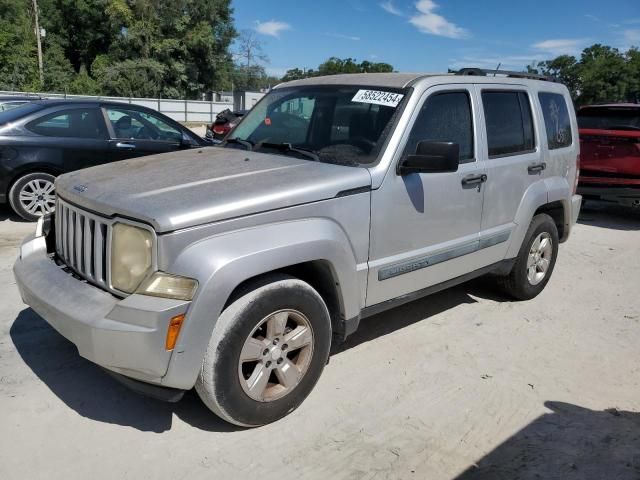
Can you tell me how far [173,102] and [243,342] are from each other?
39.5 m

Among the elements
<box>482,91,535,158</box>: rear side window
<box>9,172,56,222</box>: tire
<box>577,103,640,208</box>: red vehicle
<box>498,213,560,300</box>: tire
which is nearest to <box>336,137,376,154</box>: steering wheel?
<box>482,91,535,158</box>: rear side window

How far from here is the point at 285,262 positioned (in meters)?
2.91

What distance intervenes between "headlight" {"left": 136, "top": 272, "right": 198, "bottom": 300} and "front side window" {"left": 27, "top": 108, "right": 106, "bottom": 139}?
544 centimetres

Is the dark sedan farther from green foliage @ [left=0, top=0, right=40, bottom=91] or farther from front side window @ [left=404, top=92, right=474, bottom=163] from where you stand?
green foliage @ [left=0, top=0, right=40, bottom=91]

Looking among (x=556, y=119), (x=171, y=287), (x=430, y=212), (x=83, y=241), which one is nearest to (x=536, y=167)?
(x=556, y=119)

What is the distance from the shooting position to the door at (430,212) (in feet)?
11.5

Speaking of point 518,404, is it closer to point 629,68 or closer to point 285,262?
point 285,262

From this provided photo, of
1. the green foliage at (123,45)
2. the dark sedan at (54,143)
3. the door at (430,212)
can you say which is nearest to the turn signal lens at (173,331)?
the door at (430,212)

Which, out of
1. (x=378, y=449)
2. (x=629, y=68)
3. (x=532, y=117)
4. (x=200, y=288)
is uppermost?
(x=629, y=68)

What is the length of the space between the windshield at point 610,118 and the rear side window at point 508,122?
4674 millimetres

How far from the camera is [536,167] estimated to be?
187 inches

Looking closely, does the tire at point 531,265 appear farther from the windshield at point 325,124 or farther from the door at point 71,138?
the door at point 71,138

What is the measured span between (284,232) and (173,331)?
2.52 ft

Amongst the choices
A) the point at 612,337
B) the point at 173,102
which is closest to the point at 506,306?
the point at 612,337
